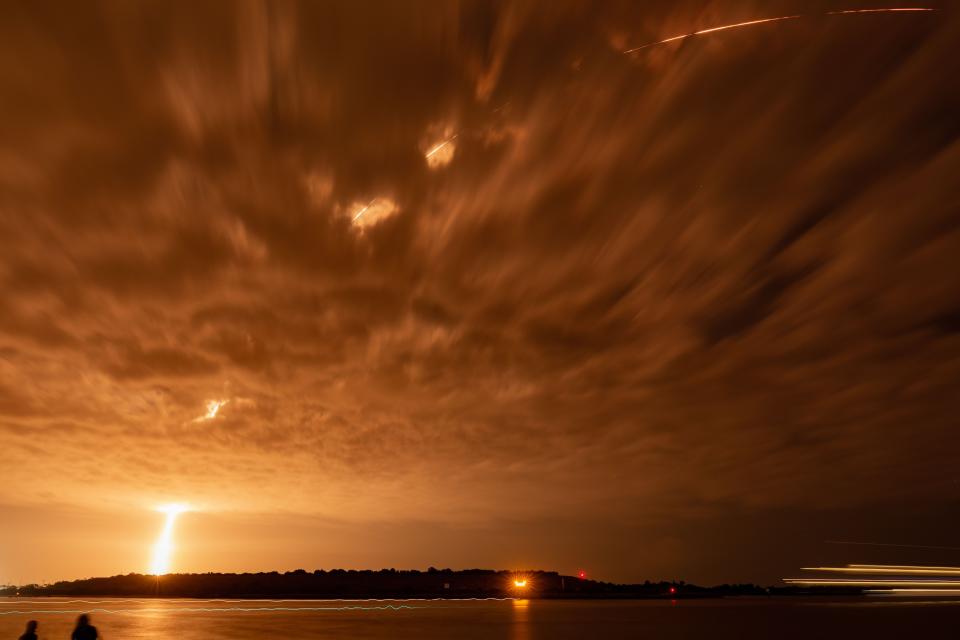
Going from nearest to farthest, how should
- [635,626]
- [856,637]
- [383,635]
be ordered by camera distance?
[856,637]
[383,635]
[635,626]

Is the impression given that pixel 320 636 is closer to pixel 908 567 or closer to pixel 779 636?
pixel 779 636

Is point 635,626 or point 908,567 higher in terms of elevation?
point 908,567

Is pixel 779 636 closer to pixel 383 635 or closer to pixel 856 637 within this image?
pixel 856 637

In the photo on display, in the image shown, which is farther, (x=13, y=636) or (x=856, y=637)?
(x=13, y=636)

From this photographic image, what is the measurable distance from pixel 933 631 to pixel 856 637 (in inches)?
218

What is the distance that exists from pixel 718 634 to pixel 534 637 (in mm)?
7797

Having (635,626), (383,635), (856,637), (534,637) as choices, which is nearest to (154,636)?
(383,635)

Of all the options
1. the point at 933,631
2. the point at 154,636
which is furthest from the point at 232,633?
the point at 933,631

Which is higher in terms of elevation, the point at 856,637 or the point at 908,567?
the point at 908,567

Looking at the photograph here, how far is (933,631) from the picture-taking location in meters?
26.2

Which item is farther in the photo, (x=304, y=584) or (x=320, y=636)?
(x=304, y=584)

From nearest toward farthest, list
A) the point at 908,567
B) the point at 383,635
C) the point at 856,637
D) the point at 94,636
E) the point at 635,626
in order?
the point at 94,636 → the point at 856,637 → the point at 383,635 → the point at 635,626 → the point at 908,567

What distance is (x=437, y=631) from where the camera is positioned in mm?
26750

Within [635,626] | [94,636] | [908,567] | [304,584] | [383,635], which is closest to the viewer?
[94,636]
